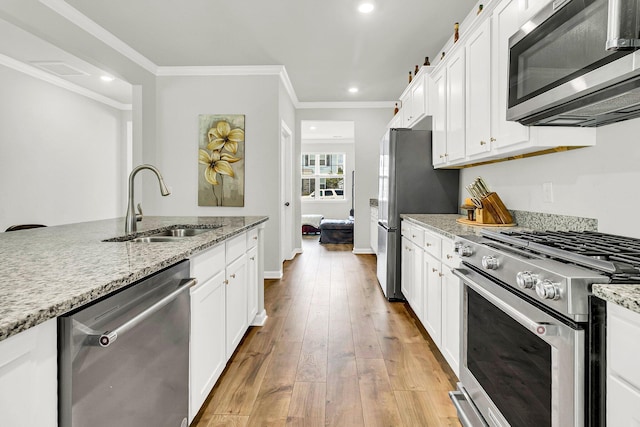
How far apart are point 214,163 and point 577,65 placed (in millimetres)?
3975

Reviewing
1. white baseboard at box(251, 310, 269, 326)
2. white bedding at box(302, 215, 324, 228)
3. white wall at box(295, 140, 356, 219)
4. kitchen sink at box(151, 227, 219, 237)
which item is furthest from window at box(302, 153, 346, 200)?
kitchen sink at box(151, 227, 219, 237)

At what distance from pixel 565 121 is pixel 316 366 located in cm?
187

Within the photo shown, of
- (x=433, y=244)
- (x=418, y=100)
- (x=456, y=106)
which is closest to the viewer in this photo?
(x=433, y=244)

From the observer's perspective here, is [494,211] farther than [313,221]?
No

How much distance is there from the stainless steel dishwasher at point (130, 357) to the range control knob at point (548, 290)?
45.2 inches

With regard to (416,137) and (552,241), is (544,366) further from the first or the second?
(416,137)

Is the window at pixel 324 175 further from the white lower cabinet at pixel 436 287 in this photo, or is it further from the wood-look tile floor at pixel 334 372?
the white lower cabinet at pixel 436 287

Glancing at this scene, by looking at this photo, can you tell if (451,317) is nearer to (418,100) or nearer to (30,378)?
(30,378)

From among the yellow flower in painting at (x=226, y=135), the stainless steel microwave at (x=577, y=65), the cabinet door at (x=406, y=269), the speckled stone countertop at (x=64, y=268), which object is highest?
the yellow flower in painting at (x=226, y=135)

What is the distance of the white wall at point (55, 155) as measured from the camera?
4426 millimetres

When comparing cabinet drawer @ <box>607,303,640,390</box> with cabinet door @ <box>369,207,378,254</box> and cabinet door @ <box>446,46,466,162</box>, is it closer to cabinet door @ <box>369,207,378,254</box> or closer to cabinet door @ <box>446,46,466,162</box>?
cabinet door @ <box>446,46,466,162</box>

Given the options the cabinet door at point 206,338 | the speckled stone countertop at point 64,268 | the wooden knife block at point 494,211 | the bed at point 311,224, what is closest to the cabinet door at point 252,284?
the cabinet door at point 206,338

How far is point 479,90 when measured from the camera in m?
2.27

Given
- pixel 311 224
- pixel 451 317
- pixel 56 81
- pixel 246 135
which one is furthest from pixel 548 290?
pixel 311 224
